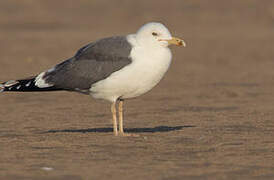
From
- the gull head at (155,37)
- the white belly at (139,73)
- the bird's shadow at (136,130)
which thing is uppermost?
the gull head at (155,37)

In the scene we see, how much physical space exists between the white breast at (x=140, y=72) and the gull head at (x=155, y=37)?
9cm

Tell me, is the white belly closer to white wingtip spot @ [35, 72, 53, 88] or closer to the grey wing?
the grey wing

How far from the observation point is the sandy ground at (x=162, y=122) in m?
7.10

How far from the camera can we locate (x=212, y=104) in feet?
41.0

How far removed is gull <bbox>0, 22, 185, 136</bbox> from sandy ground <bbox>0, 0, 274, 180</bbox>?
58 centimetres

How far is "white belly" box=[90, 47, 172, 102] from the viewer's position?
28.5ft

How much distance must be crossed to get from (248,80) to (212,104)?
388cm

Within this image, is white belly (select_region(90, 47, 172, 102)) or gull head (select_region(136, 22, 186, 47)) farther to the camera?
gull head (select_region(136, 22, 186, 47))

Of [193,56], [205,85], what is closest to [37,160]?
[205,85]

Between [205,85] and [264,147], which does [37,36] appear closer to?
[205,85]

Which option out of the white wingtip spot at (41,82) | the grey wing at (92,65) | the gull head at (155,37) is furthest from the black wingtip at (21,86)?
the gull head at (155,37)

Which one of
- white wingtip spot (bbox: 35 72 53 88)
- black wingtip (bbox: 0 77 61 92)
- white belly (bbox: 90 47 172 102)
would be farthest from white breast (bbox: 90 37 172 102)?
black wingtip (bbox: 0 77 61 92)

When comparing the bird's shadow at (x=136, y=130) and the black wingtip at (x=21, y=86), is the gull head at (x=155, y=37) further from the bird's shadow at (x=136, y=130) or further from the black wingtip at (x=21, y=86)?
the black wingtip at (x=21, y=86)

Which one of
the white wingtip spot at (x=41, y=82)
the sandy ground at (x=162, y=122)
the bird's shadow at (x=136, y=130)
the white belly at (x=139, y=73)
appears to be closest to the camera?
the sandy ground at (x=162, y=122)
